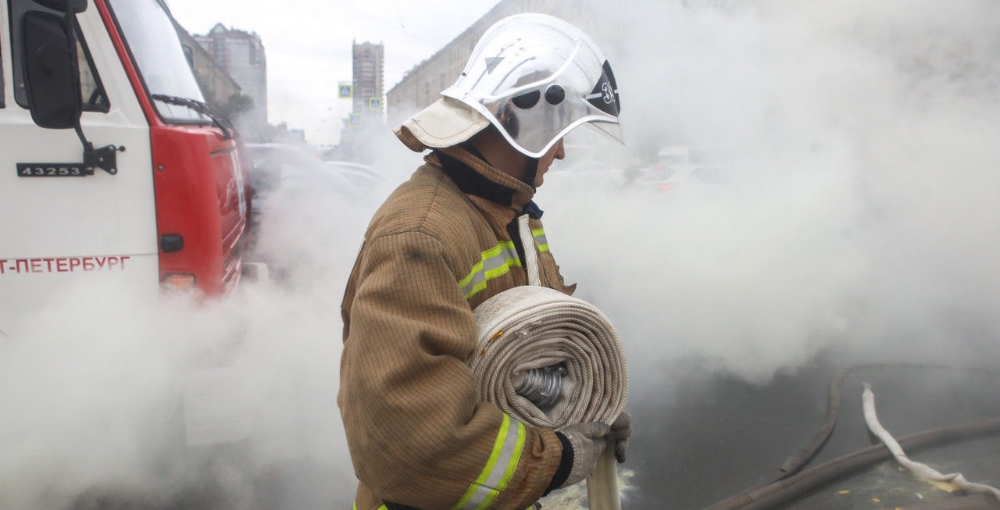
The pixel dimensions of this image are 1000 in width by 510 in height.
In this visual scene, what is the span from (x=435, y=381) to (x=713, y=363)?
157 inches

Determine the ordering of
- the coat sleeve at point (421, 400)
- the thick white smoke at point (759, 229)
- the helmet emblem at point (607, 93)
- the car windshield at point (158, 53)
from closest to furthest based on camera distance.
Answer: the coat sleeve at point (421, 400), the helmet emblem at point (607, 93), the car windshield at point (158, 53), the thick white smoke at point (759, 229)

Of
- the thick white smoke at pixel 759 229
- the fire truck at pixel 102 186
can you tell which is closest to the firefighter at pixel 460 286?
the fire truck at pixel 102 186

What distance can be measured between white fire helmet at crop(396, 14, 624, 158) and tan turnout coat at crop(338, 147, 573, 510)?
0.17 metres

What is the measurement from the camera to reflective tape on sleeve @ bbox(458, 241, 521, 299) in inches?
52.1

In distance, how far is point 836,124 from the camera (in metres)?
5.93

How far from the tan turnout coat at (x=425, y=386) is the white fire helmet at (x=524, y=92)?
0.17 m

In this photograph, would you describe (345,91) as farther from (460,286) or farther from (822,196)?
(460,286)

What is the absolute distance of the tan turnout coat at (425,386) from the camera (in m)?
1.09

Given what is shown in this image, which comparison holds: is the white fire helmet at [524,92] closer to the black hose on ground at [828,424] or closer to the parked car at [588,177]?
the black hose on ground at [828,424]

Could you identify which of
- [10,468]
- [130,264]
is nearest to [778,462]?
[130,264]

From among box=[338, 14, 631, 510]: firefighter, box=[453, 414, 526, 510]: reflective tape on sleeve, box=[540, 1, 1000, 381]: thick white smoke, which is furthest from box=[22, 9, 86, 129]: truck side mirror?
box=[540, 1, 1000, 381]: thick white smoke

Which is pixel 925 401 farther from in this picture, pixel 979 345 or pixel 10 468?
pixel 10 468

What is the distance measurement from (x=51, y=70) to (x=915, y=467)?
156 inches

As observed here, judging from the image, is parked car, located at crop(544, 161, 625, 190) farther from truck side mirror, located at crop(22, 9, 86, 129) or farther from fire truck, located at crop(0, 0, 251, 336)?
truck side mirror, located at crop(22, 9, 86, 129)
